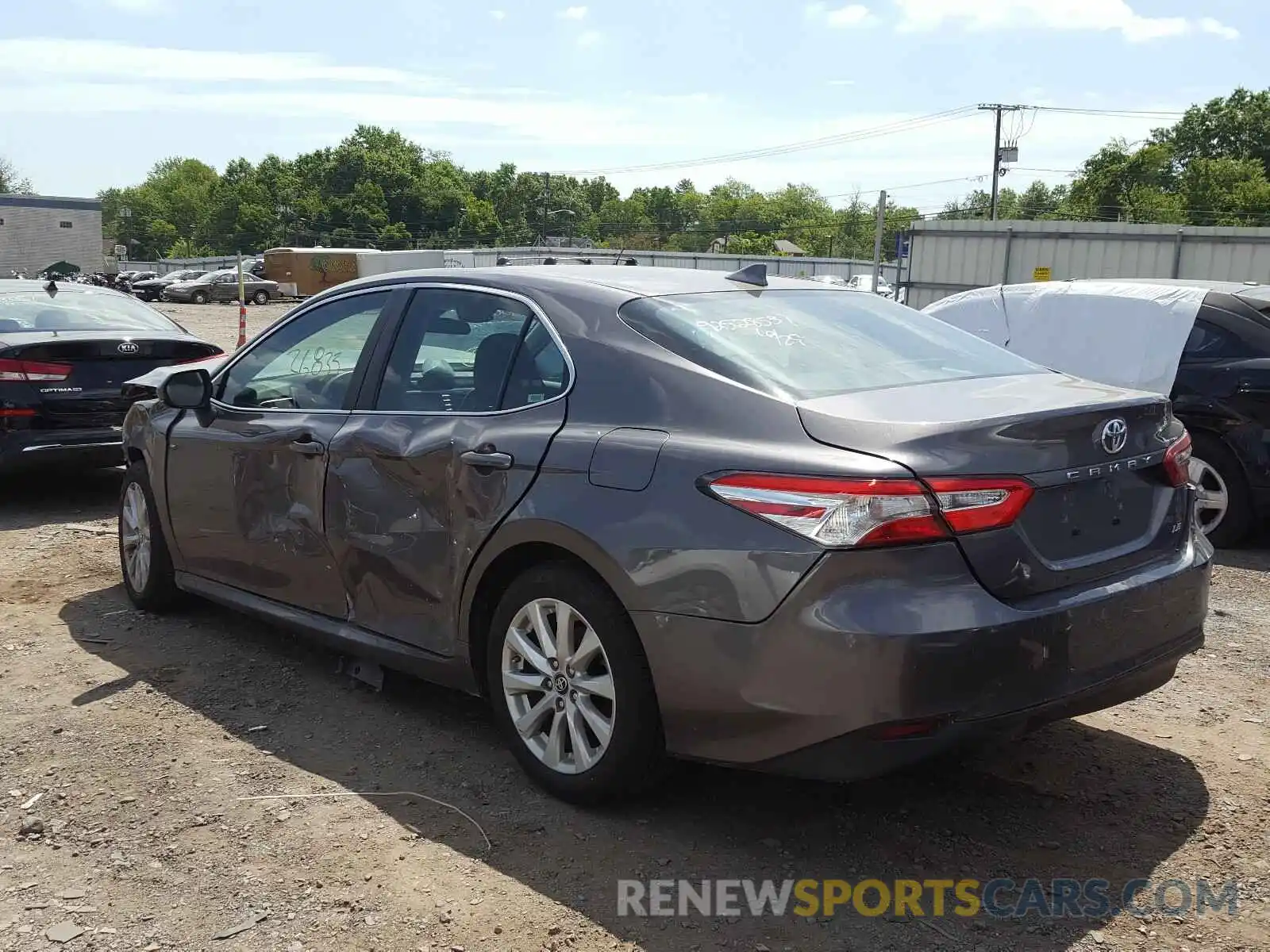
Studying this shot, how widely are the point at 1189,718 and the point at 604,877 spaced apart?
2373 mm

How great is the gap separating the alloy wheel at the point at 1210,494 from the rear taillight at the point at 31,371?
707 cm

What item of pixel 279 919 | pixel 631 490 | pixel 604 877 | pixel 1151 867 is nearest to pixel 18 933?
pixel 279 919

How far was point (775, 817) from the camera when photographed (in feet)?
11.7

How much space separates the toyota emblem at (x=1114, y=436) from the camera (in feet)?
10.7

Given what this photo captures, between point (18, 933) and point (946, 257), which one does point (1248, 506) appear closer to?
point (18, 933)

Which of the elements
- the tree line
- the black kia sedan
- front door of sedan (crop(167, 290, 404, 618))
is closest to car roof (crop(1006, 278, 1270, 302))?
front door of sedan (crop(167, 290, 404, 618))

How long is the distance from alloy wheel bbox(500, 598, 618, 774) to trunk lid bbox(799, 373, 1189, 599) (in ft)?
3.02

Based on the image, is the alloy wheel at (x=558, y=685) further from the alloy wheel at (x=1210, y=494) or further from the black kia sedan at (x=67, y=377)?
the black kia sedan at (x=67, y=377)

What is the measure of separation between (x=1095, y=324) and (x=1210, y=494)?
1.48 m

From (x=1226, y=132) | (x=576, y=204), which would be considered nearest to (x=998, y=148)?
(x=1226, y=132)

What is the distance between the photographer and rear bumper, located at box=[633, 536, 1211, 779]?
2879 mm

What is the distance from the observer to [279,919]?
3051mm

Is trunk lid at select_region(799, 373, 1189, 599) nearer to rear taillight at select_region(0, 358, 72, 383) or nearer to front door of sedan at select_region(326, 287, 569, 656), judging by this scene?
front door of sedan at select_region(326, 287, 569, 656)

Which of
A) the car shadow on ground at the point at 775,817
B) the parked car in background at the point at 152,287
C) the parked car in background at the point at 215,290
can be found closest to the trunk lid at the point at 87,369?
the car shadow on ground at the point at 775,817
